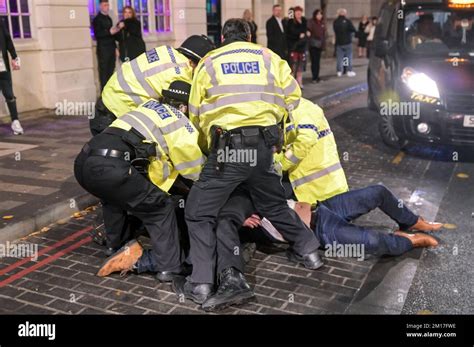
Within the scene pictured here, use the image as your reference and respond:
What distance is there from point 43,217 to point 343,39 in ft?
42.0

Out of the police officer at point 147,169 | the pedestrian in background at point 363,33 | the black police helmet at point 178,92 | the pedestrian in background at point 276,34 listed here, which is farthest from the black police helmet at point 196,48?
the pedestrian in background at point 363,33

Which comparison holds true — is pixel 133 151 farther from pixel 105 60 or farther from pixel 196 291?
pixel 105 60

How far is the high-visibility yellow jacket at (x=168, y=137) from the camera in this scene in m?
4.25

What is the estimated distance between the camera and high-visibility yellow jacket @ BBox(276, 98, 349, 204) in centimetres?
500

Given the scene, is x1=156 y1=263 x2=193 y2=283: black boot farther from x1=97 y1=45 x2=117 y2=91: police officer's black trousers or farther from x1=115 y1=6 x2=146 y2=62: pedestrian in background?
x1=97 y1=45 x2=117 y2=91: police officer's black trousers

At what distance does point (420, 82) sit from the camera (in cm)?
769

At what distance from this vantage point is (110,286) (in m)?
4.37

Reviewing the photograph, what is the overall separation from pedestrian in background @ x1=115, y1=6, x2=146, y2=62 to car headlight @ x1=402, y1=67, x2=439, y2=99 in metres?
5.74

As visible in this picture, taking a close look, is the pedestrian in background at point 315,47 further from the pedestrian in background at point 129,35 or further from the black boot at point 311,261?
the black boot at point 311,261

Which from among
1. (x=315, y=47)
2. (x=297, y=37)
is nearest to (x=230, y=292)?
(x=297, y=37)

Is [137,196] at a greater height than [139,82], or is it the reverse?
[139,82]
